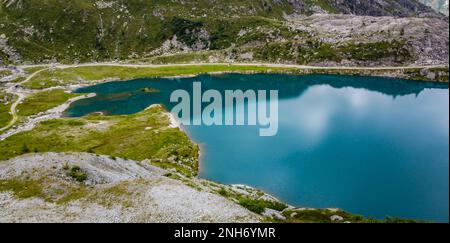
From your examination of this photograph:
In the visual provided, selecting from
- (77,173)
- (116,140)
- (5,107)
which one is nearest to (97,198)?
(77,173)

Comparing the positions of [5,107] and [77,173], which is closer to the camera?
[77,173]

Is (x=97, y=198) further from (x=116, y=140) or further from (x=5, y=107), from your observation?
(x=5, y=107)

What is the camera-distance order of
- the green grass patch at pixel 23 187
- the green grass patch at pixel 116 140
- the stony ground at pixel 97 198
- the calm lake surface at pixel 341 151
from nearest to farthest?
1. the stony ground at pixel 97 198
2. the green grass patch at pixel 23 187
3. the calm lake surface at pixel 341 151
4. the green grass patch at pixel 116 140

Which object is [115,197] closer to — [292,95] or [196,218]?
[196,218]

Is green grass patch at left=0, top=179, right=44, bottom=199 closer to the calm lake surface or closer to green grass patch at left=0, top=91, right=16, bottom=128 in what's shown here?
the calm lake surface
